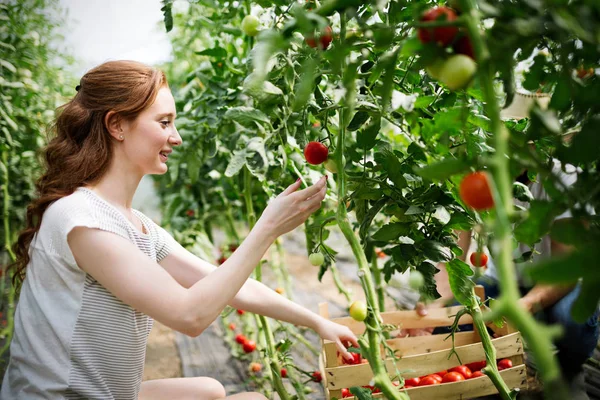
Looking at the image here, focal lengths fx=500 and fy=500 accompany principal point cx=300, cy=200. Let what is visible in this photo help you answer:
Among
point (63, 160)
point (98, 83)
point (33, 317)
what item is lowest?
point (33, 317)

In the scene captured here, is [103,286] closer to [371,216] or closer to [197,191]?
[371,216]

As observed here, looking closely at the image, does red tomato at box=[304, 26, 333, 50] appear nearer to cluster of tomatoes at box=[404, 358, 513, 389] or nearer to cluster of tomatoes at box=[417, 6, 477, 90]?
cluster of tomatoes at box=[417, 6, 477, 90]

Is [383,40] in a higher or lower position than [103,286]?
higher

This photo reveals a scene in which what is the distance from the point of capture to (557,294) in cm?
164

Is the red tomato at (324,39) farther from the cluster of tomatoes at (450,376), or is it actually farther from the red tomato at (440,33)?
the cluster of tomatoes at (450,376)

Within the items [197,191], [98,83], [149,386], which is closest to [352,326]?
[149,386]

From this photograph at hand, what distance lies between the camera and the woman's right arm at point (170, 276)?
971mm

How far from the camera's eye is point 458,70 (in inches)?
20.2

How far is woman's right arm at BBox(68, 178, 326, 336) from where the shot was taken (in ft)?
3.18

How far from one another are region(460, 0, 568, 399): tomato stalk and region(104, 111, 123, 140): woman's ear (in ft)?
2.87

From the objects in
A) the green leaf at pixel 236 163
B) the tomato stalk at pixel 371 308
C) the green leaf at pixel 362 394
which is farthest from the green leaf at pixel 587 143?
the green leaf at pixel 236 163

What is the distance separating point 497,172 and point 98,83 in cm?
101

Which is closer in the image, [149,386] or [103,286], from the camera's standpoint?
[103,286]

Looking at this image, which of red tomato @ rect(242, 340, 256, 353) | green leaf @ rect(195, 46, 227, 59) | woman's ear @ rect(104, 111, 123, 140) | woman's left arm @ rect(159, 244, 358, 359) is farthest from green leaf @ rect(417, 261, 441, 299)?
red tomato @ rect(242, 340, 256, 353)
